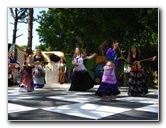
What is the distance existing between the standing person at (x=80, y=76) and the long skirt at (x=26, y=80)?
103cm

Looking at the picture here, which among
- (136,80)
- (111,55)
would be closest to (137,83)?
(136,80)

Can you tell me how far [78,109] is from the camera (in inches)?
186

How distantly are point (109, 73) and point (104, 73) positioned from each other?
0.10 m

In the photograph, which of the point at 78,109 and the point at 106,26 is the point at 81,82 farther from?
the point at 78,109

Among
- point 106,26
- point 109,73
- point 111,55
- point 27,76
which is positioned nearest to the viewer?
point 111,55

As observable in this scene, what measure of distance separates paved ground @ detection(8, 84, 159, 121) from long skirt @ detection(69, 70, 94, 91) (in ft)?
4.86

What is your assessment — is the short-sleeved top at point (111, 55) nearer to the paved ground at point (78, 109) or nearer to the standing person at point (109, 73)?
the standing person at point (109, 73)

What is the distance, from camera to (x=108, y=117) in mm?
4309

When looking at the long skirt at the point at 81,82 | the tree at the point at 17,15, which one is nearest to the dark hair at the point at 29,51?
the tree at the point at 17,15

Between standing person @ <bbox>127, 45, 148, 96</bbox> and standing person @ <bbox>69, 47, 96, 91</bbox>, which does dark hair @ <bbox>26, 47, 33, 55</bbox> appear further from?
standing person @ <bbox>127, 45, 148, 96</bbox>
